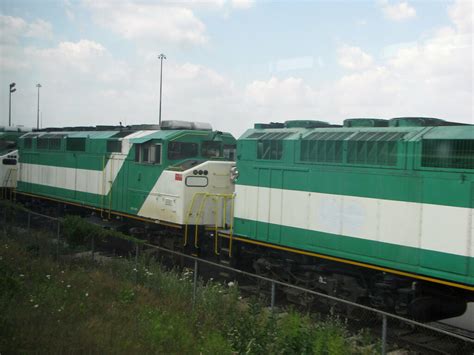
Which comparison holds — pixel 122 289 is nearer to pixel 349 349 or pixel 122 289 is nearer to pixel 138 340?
pixel 138 340

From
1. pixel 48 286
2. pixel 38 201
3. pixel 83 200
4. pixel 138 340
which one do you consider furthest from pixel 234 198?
pixel 38 201

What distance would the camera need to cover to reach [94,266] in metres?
11.7

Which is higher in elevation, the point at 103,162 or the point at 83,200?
the point at 103,162

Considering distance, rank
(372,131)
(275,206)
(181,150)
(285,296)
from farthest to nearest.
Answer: (181,150), (275,206), (285,296), (372,131)

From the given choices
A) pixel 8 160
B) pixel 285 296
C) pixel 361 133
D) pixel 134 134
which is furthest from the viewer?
pixel 8 160

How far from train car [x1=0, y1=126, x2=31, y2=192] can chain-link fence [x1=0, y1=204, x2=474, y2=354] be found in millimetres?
7462

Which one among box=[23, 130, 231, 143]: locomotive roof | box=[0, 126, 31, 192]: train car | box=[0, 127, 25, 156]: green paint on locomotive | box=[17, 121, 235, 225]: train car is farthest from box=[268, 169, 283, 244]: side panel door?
box=[0, 127, 25, 156]: green paint on locomotive

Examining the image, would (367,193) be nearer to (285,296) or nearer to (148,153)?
(285,296)

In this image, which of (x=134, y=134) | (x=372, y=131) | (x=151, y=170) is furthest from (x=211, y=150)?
(x=372, y=131)

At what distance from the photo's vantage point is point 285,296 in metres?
11.0

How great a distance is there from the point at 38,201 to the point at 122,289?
45.7 ft

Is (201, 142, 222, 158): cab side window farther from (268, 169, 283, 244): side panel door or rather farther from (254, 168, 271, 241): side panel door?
(268, 169, 283, 244): side panel door

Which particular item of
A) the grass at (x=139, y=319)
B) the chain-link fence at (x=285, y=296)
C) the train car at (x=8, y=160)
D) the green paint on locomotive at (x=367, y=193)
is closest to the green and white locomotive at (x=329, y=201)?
the green paint on locomotive at (x=367, y=193)

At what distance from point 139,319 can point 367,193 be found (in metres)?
4.52
